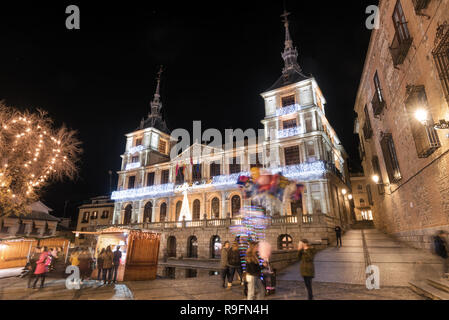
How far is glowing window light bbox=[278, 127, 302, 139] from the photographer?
26.2 metres

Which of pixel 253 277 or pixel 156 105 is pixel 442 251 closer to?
pixel 253 277

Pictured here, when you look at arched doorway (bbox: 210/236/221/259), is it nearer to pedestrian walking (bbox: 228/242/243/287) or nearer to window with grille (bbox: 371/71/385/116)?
pedestrian walking (bbox: 228/242/243/287)

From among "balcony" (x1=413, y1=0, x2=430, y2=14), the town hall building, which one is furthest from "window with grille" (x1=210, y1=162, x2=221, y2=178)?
"balcony" (x1=413, y1=0, x2=430, y2=14)

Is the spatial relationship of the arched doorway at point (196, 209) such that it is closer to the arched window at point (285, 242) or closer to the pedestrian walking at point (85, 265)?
the arched window at point (285, 242)

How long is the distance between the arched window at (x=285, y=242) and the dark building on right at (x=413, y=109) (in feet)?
25.3

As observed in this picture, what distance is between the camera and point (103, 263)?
1124 cm

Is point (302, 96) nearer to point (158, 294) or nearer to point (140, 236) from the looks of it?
point (140, 236)

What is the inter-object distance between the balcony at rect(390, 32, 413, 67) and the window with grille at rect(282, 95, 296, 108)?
16058 millimetres

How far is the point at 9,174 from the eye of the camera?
12648 mm

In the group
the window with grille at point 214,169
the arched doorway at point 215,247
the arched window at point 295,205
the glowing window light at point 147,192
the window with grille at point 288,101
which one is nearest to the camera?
the arched doorway at point 215,247

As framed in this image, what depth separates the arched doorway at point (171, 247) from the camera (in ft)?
87.2

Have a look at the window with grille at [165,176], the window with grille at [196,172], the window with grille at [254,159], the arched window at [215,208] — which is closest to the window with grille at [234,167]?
the window with grille at [254,159]

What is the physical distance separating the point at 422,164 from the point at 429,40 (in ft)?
17.8
